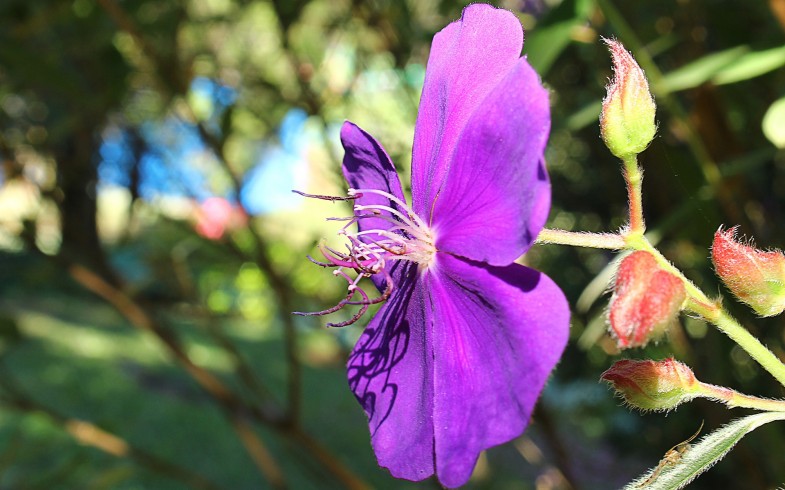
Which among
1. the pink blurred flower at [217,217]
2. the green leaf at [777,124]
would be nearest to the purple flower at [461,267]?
the green leaf at [777,124]

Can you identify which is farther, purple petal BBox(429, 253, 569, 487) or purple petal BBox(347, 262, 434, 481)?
purple petal BBox(347, 262, 434, 481)

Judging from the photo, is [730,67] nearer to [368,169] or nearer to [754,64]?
[754,64]

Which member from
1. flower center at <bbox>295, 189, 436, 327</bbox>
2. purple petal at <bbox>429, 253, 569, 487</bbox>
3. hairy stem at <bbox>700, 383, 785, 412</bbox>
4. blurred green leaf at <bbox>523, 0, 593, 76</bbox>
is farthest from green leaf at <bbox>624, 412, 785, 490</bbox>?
blurred green leaf at <bbox>523, 0, 593, 76</bbox>

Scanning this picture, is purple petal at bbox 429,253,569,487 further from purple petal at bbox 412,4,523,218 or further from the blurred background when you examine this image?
the blurred background

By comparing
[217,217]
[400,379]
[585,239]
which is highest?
[585,239]

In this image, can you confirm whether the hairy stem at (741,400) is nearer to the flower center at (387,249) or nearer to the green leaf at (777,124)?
the flower center at (387,249)

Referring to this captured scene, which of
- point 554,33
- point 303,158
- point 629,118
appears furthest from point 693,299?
point 303,158

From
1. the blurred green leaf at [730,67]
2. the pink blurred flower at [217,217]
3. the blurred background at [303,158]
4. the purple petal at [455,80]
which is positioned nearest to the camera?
the purple petal at [455,80]
